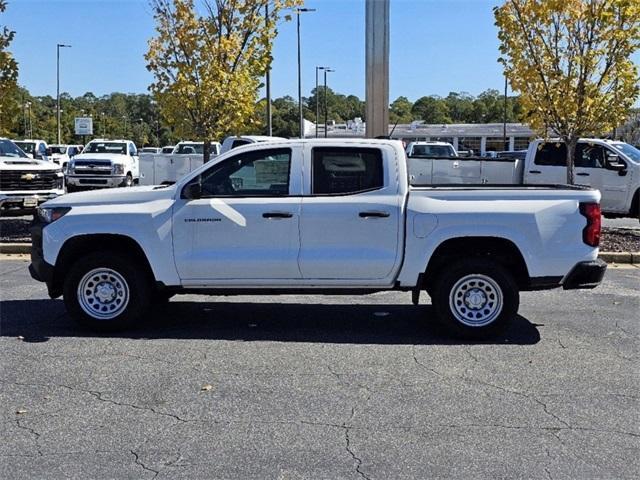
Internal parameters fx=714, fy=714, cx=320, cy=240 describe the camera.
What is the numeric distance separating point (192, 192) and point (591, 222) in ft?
12.3

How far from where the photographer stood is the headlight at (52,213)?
689cm

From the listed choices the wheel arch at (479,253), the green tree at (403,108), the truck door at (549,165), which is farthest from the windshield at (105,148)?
the green tree at (403,108)

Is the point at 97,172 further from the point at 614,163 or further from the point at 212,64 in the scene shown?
the point at 614,163

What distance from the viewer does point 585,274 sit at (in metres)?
6.61

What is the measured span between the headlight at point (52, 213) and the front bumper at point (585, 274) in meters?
4.80

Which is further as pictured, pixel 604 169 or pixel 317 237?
pixel 604 169

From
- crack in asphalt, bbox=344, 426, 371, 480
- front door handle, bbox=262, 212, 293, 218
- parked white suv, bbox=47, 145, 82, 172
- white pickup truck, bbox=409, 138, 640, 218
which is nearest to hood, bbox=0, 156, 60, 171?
white pickup truck, bbox=409, 138, 640, 218

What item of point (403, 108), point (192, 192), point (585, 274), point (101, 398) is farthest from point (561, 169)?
point (403, 108)

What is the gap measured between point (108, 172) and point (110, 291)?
16063 millimetres

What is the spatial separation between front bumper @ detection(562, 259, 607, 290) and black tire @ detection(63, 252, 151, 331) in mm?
4020

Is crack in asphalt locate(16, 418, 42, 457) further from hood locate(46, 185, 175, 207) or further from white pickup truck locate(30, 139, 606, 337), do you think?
hood locate(46, 185, 175, 207)

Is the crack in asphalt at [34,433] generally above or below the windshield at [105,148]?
below

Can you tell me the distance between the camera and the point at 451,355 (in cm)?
630

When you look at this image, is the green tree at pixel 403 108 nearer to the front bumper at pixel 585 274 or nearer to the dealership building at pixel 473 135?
the dealership building at pixel 473 135
